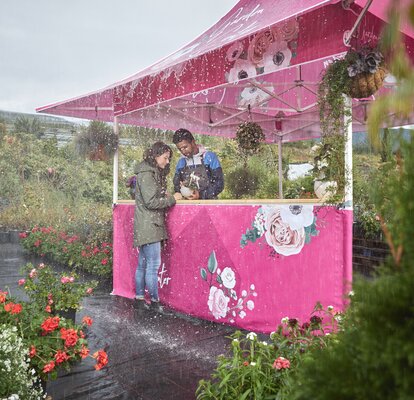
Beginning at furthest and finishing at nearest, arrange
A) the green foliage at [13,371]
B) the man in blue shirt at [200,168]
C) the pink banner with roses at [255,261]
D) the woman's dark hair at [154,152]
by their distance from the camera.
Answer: the man in blue shirt at [200,168] → the woman's dark hair at [154,152] → the pink banner with roses at [255,261] → the green foliage at [13,371]

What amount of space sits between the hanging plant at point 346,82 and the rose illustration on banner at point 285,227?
0.72 metres

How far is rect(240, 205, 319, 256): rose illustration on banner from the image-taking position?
3.82m

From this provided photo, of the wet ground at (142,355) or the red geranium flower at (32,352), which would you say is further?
the wet ground at (142,355)

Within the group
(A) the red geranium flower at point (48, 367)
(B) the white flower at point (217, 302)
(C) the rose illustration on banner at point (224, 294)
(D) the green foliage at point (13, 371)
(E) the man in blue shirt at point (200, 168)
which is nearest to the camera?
(D) the green foliage at point (13, 371)


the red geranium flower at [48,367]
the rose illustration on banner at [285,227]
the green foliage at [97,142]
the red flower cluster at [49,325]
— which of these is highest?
the green foliage at [97,142]

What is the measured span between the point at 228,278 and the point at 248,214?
67 cm

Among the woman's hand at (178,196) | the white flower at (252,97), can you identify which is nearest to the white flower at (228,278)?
the woman's hand at (178,196)

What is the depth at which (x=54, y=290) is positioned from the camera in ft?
12.1

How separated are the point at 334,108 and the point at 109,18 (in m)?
33.5

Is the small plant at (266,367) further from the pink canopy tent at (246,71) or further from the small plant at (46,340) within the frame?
the pink canopy tent at (246,71)

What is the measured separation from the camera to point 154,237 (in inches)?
200

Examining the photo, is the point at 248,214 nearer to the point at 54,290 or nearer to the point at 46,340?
the point at 54,290

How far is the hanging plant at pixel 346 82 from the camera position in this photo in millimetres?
3279

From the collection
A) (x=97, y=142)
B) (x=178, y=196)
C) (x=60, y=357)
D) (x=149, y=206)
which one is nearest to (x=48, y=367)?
(x=60, y=357)
